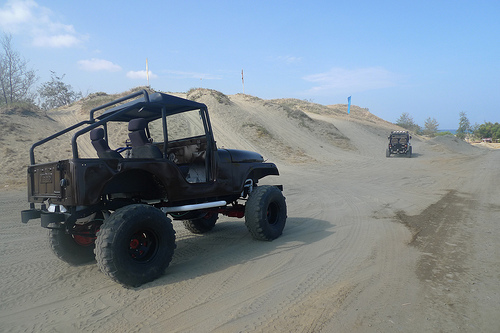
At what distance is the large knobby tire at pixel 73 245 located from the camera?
14.8 ft

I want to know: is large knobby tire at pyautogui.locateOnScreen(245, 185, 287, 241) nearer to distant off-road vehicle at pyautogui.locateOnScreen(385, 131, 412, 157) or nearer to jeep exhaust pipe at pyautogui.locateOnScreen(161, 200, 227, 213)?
jeep exhaust pipe at pyautogui.locateOnScreen(161, 200, 227, 213)

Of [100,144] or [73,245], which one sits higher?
[100,144]

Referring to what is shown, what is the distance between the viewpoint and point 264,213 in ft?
18.6

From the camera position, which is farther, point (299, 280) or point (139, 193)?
point (139, 193)

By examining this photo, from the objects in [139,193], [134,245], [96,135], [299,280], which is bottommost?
[299,280]

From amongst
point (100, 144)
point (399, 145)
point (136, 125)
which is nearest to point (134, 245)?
point (100, 144)

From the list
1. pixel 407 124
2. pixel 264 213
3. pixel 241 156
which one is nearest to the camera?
pixel 264 213

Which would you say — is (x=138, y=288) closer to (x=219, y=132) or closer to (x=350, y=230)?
(x=350, y=230)

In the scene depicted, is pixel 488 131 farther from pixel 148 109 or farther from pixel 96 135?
pixel 96 135

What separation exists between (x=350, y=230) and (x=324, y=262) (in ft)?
6.71

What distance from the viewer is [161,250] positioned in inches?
165

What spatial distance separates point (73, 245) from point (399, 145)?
2911 centimetres

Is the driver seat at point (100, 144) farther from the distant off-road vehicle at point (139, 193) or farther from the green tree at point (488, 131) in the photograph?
the green tree at point (488, 131)

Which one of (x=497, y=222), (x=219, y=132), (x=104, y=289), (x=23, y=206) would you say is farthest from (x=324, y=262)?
(x=219, y=132)
